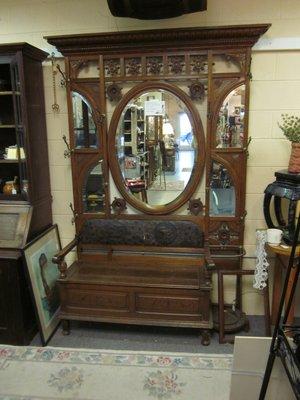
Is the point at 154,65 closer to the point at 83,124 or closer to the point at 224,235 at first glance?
the point at 83,124

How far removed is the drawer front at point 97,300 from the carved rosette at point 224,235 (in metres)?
0.81

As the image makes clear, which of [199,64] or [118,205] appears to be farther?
[118,205]

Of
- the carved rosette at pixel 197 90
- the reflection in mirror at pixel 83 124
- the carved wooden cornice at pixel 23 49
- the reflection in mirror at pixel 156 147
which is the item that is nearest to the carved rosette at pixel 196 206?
the reflection in mirror at pixel 156 147

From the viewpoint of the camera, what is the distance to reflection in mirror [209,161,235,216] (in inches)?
98.7

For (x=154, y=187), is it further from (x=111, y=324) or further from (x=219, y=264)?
(x=111, y=324)

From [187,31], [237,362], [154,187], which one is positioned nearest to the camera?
[237,362]

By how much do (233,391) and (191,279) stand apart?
2.83 feet

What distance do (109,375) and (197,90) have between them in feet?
6.58

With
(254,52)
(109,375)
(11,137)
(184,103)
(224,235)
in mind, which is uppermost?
(254,52)

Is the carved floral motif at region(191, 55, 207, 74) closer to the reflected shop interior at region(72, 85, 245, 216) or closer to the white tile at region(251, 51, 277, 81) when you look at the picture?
the reflected shop interior at region(72, 85, 245, 216)

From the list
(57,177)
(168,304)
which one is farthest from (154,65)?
(168,304)

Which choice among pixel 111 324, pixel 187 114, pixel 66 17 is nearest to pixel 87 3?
pixel 66 17

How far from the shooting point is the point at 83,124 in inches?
102

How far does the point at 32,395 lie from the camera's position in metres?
1.97
